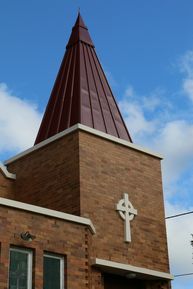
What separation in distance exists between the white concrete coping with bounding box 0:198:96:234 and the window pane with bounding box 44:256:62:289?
1.08 meters

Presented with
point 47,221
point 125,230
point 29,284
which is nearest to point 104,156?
point 125,230

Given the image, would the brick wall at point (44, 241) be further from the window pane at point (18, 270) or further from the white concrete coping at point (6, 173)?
the white concrete coping at point (6, 173)

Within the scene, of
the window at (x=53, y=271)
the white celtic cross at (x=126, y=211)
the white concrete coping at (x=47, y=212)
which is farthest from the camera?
the white celtic cross at (x=126, y=211)

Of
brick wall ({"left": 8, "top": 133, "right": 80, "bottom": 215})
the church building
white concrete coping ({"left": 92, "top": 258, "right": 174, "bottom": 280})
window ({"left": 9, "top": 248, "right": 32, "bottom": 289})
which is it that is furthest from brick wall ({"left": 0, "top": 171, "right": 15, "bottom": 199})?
window ({"left": 9, "top": 248, "right": 32, "bottom": 289})

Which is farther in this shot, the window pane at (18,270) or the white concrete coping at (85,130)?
the white concrete coping at (85,130)

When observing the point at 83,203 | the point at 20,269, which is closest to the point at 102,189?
the point at 83,203

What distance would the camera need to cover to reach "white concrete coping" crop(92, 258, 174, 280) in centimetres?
1697

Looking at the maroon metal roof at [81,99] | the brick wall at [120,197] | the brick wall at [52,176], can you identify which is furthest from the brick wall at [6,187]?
the brick wall at [120,197]

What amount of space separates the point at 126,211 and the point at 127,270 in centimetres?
185

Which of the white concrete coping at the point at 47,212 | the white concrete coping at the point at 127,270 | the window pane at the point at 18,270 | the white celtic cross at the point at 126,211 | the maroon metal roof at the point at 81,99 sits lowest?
the window pane at the point at 18,270

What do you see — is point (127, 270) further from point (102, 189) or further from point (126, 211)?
point (102, 189)

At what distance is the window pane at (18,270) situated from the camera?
15.0m

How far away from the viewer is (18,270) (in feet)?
49.8

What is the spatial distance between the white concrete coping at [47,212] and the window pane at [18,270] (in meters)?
1.10
